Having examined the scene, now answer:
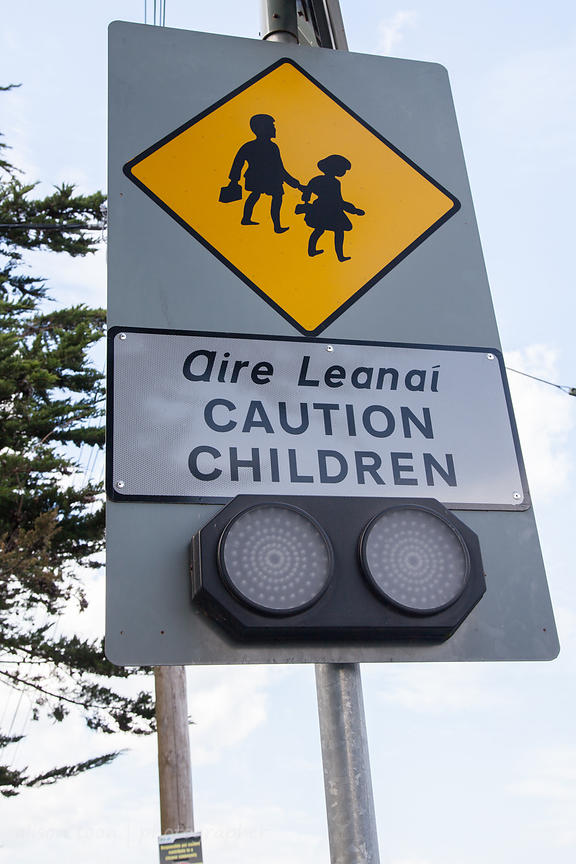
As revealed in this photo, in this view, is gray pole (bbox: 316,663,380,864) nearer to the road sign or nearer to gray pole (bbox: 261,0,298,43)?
the road sign

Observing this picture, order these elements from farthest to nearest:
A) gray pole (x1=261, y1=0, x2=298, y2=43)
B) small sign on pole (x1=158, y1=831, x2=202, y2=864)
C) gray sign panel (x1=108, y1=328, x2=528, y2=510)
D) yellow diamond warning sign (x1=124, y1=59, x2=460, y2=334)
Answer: small sign on pole (x1=158, y1=831, x2=202, y2=864) → gray pole (x1=261, y1=0, x2=298, y2=43) → yellow diamond warning sign (x1=124, y1=59, x2=460, y2=334) → gray sign panel (x1=108, y1=328, x2=528, y2=510)

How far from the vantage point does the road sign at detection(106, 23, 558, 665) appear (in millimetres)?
1424

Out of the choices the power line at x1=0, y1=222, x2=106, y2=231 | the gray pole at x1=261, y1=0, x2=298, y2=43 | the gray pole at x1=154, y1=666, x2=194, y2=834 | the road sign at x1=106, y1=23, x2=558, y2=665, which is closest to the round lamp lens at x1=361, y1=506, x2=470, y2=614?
the road sign at x1=106, y1=23, x2=558, y2=665

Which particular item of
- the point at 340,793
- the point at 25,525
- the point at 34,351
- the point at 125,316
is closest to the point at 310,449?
the point at 125,316

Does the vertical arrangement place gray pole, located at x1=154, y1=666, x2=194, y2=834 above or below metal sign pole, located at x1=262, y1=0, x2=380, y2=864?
above

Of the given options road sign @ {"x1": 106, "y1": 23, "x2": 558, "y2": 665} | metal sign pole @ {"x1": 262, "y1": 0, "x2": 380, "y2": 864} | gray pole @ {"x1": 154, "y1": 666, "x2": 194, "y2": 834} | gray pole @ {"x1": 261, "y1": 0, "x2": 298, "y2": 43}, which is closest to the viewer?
metal sign pole @ {"x1": 262, "y1": 0, "x2": 380, "y2": 864}

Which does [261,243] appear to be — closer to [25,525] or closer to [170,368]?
[170,368]

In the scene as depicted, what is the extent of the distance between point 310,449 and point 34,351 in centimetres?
1056

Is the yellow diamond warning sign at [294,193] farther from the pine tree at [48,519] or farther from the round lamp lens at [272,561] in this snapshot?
the pine tree at [48,519]

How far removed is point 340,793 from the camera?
50.9 inches

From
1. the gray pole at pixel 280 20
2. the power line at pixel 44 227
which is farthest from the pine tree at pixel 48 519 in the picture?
the gray pole at pixel 280 20

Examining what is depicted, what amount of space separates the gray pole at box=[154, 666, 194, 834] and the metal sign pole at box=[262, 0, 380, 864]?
7487 mm

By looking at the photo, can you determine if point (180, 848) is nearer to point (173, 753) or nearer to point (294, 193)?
point (173, 753)

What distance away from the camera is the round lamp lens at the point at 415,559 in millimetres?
1333
